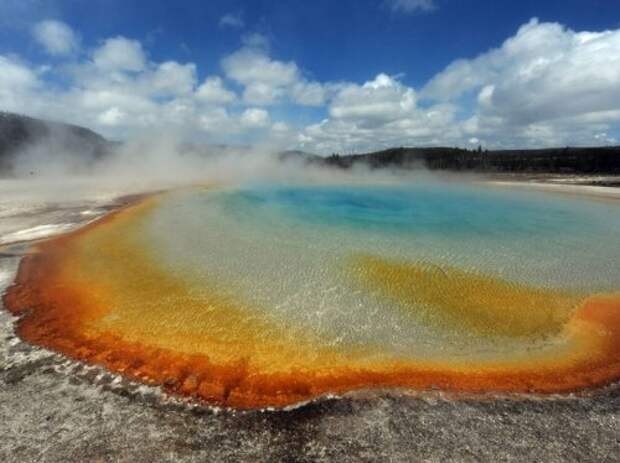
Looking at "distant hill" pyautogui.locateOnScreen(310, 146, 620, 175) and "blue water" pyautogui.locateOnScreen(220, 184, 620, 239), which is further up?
"distant hill" pyautogui.locateOnScreen(310, 146, 620, 175)

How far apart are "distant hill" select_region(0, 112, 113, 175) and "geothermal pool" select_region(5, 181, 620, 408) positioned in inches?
2095

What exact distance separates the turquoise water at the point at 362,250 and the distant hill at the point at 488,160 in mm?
37272

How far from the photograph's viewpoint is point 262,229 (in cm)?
1622

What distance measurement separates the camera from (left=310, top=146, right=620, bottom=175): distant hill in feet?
175

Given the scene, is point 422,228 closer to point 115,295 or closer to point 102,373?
point 115,295

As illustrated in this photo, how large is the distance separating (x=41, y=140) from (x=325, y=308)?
76.8m

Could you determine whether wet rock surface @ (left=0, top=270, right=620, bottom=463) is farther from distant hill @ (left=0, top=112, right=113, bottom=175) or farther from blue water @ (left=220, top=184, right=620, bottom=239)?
distant hill @ (left=0, top=112, right=113, bottom=175)

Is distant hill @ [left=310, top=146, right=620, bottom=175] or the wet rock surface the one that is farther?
distant hill @ [left=310, top=146, right=620, bottom=175]

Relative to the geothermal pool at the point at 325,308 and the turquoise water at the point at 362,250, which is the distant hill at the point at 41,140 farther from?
the geothermal pool at the point at 325,308

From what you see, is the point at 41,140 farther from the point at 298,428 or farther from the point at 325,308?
the point at 298,428

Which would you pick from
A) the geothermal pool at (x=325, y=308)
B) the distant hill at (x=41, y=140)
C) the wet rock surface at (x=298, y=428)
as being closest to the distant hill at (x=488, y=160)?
the geothermal pool at (x=325, y=308)

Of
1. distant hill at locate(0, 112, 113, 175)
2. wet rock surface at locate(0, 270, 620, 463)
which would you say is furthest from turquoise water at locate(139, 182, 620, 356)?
distant hill at locate(0, 112, 113, 175)

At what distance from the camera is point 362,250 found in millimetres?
12773

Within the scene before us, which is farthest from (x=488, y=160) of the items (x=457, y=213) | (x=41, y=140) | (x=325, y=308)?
(x=41, y=140)
